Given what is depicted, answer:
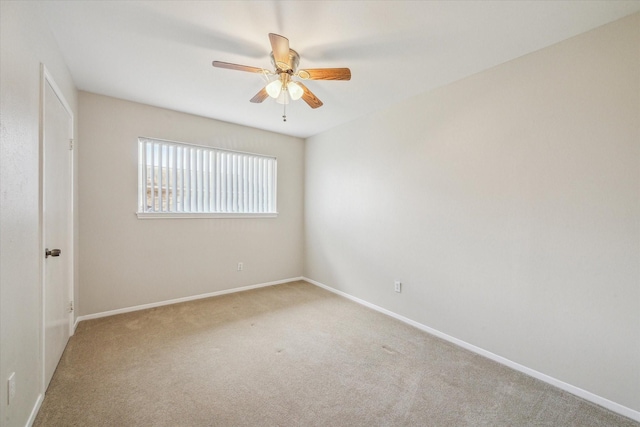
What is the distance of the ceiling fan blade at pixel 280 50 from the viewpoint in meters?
1.60

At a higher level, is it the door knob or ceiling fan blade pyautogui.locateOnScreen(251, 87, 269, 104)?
ceiling fan blade pyautogui.locateOnScreen(251, 87, 269, 104)

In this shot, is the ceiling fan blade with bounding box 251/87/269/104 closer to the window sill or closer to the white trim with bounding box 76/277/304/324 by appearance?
the window sill

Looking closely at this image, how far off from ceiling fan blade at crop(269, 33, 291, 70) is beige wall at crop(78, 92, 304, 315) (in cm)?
217

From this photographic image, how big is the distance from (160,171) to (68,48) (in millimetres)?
1455

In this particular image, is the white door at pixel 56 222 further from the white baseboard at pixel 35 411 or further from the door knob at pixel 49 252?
the white baseboard at pixel 35 411

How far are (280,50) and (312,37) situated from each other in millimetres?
372

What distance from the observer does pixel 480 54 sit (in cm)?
210

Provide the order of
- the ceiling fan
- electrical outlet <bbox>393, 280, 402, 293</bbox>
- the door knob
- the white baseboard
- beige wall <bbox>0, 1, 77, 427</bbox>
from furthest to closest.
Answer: electrical outlet <bbox>393, 280, 402, 293</bbox> < the ceiling fan < the door knob < the white baseboard < beige wall <bbox>0, 1, 77, 427</bbox>

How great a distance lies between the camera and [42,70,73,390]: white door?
70.9 inches

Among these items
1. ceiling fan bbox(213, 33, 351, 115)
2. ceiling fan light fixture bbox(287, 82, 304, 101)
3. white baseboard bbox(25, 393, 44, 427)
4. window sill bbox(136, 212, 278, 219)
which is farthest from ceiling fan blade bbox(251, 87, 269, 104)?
white baseboard bbox(25, 393, 44, 427)

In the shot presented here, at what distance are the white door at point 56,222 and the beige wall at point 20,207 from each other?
0.16m

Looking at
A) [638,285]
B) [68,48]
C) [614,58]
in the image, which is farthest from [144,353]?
[614,58]

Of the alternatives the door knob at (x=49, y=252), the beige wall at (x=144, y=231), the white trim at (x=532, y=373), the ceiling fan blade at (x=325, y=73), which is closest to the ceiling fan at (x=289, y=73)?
the ceiling fan blade at (x=325, y=73)

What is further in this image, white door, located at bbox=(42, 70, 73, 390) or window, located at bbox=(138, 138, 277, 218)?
window, located at bbox=(138, 138, 277, 218)
